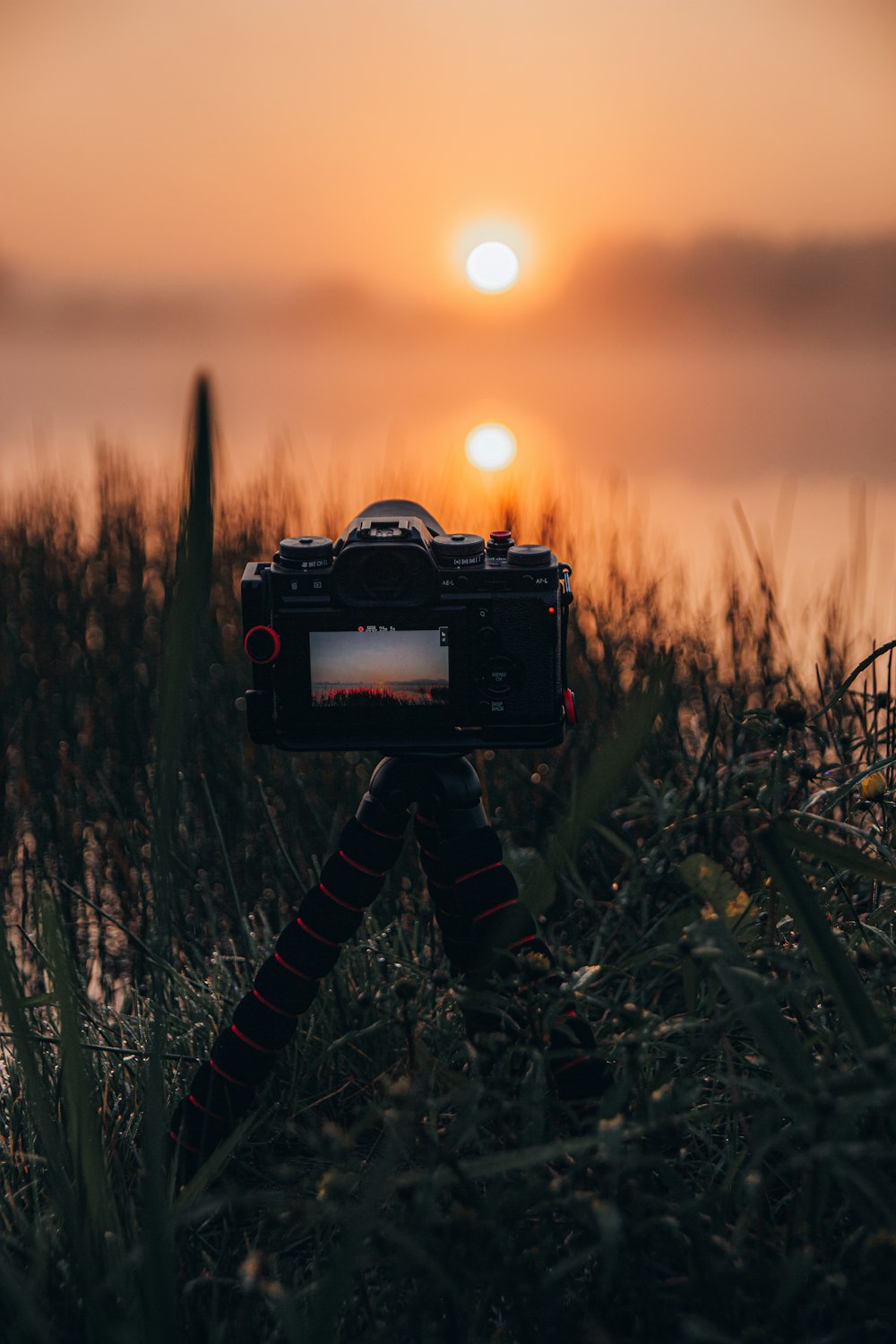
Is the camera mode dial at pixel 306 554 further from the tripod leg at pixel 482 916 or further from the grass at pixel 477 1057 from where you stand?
the tripod leg at pixel 482 916

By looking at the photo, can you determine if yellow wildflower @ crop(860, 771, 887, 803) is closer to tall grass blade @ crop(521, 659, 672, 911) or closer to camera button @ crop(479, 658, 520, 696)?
camera button @ crop(479, 658, 520, 696)

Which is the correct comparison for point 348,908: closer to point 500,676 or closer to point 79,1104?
point 500,676

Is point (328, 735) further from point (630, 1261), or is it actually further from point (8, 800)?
point (8, 800)

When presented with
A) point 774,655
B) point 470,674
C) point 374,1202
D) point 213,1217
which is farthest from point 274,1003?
point 774,655

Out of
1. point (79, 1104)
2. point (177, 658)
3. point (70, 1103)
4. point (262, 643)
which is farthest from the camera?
point (262, 643)

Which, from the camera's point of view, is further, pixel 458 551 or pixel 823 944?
pixel 458 551

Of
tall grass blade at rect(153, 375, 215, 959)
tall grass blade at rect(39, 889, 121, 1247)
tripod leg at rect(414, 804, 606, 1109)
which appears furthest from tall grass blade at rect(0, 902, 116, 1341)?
tripod leg at rect(414, 804, 606, 1109)

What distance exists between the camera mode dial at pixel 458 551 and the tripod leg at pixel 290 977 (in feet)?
1.40

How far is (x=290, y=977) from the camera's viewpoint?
1934 millimetres

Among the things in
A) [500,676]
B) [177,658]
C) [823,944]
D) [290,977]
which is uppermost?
[177,658]

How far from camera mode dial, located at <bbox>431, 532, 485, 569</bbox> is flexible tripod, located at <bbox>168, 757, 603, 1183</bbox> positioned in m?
0.34

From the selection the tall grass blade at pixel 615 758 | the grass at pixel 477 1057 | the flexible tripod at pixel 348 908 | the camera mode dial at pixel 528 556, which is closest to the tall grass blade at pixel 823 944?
the grass at pixel 477 1057

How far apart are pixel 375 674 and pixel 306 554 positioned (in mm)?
229

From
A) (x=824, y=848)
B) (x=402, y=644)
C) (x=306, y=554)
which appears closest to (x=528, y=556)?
(x=402, y=644)
